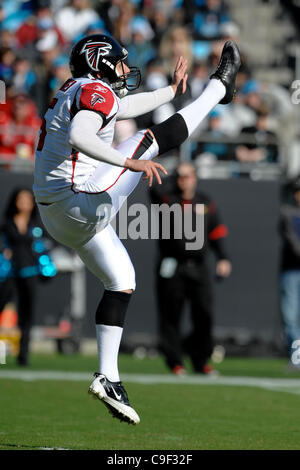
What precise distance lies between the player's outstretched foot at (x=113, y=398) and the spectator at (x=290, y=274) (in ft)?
20.7

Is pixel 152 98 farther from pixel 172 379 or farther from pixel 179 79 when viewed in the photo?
pixel 172 379

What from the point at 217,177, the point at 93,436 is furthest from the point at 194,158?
the point at 93,436

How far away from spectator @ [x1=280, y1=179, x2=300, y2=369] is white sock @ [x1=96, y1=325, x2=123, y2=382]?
6.13m

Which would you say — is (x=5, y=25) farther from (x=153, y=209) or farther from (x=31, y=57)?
(x=153, y=209)

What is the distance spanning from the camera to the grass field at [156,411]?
20.9 ft

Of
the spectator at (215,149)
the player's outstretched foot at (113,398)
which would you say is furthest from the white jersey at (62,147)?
the spectator at (215,149)

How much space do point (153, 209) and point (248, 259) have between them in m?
3.89

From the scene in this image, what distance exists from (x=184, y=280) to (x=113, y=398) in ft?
18.4

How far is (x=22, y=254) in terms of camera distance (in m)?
12.1

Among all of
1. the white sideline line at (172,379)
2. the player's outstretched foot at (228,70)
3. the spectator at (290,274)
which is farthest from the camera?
the spectator at (290,274)

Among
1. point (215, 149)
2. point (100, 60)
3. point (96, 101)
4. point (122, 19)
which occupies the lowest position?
point (96, 101)

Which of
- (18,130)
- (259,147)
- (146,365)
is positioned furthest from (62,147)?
(259,147)

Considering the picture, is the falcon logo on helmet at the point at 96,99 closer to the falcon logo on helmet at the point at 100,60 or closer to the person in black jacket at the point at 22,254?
the falcon logo on helmet at the point at 100,60

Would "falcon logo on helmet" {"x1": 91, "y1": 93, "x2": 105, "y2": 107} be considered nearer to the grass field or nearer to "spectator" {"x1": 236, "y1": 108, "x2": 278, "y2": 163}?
the grass field
